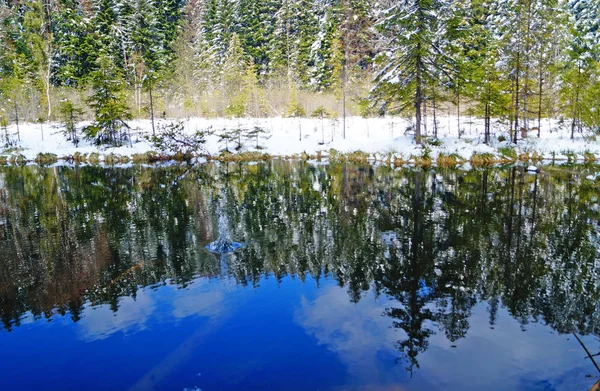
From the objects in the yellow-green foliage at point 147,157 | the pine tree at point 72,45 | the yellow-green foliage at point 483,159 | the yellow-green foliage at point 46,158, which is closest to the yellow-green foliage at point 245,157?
the yellow-green foliage at point 147,157

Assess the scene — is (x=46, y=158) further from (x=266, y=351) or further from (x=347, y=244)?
(x=266, y=351)

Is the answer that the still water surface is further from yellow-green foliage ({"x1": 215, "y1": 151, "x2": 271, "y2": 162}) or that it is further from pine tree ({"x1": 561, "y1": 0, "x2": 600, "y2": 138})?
yellow-green foliage ({"x1": 215, "y1": 151, "x2": 271, "y2": 162})

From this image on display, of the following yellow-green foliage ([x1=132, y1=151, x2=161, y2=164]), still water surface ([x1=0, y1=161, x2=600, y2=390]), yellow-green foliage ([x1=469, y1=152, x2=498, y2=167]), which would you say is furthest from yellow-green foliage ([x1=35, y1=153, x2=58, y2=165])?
yellow-green foliage ([x1=469, y1=152, x2=498, y2=167])

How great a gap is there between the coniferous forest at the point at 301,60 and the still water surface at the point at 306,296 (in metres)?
16.9

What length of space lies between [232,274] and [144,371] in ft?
12.0

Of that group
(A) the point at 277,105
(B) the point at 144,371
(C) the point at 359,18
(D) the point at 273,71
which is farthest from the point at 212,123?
(B) the point at 144,371

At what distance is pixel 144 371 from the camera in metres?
5.78

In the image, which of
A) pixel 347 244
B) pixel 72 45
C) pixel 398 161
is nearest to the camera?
pixel 347 244

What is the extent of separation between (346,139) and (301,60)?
2470 centimetres

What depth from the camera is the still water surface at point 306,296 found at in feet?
18.8

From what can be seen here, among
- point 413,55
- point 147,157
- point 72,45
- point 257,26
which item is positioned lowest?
point 147,157

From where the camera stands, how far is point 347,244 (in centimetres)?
1116

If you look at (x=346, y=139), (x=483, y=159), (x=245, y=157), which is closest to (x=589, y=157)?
(x=483, y=159)

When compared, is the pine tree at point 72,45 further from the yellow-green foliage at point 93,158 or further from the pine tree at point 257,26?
the pine tree at point 257,26
